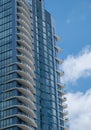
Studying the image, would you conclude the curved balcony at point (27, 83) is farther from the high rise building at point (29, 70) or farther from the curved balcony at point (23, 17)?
the curved balcony at point (23, 17)

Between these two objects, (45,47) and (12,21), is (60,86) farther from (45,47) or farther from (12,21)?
(12,21)

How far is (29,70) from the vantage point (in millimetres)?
121188

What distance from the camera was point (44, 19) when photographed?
14388cm

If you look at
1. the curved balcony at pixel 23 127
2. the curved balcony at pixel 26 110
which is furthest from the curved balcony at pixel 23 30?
the curved balcony at pixel 23 127

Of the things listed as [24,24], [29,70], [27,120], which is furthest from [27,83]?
[24,24]

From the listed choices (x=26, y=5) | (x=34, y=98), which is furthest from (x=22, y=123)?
(x=26, y=5)

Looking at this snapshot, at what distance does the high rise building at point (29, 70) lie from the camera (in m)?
113

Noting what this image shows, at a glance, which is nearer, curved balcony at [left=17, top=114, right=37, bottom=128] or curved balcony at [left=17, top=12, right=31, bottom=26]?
curved balcony at [left=17, top=114, right=37, bottom=128]

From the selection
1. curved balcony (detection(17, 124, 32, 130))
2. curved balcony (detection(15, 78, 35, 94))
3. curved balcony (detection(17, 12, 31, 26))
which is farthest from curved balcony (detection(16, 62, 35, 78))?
curved balcony (detection(17, 124, 32, 130))

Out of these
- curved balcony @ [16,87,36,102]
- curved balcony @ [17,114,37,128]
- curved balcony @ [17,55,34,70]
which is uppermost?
curved balcony @ [17,55,34,70]

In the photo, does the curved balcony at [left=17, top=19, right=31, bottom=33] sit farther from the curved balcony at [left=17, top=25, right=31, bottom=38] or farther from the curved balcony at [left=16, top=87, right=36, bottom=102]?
the curved balcony at [left=16, top=87, right=36, bottom=102]

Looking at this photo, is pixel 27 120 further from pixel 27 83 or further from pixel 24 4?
pixel 24 4

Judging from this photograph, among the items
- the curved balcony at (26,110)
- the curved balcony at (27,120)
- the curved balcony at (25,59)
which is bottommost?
the curved balcony at (27,120)

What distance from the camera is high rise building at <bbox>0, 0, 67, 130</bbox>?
113 metres
